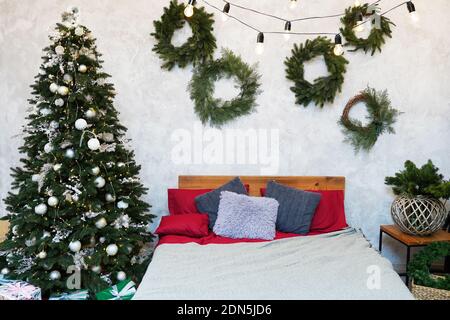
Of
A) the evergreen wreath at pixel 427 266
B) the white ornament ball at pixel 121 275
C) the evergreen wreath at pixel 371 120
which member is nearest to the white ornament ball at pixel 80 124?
the white ornament ball at pixel 121 275

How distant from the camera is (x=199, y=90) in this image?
3.54 metres

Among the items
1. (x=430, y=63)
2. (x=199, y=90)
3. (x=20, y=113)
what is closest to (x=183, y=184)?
(x=199, y=90)

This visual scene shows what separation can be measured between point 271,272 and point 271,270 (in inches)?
1.2

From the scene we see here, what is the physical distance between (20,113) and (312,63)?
257cm

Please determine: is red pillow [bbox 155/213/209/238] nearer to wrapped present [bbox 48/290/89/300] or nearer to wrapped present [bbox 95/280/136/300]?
wrapped present [bbox 95/280/136/300]

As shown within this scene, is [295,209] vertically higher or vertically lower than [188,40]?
lower

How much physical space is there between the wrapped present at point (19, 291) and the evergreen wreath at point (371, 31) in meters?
3.06

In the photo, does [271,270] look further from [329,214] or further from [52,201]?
[52,201]

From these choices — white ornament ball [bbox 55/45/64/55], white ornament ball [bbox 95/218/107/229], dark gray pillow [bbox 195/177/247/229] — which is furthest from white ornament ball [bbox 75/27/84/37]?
dark gray pillow [bbox 195/177/247/229]

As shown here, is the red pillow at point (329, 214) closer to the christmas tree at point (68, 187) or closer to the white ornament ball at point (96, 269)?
the christmas tree at point (68, 187)

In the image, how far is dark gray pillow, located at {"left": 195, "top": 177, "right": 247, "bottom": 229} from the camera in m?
3.26

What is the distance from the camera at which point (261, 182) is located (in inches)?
142

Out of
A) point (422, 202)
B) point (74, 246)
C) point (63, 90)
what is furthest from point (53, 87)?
point (422, 202)

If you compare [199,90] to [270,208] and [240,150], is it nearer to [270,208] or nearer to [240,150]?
[240,150]
